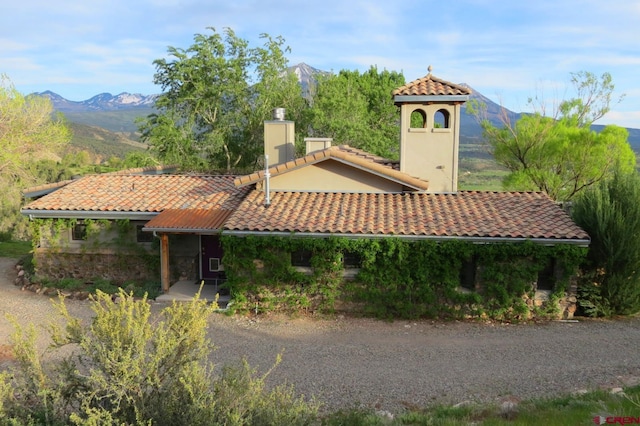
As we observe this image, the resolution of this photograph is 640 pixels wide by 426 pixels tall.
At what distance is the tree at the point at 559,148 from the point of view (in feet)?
79.5

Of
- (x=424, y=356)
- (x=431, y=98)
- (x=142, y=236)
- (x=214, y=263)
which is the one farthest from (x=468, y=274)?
(x=142, y=236)

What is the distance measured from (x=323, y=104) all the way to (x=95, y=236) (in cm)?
2192

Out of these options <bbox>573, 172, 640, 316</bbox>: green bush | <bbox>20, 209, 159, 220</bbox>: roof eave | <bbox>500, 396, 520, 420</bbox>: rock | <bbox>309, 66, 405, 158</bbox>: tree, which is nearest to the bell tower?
<bbox>573, 172, 640, 316</bbox>: green bush

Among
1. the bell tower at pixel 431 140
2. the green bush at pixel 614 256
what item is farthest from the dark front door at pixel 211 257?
the green bush at pixel 614 256

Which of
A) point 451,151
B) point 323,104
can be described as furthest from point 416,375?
point 323,104

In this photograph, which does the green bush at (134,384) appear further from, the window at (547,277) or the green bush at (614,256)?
the green bush at (614,256)

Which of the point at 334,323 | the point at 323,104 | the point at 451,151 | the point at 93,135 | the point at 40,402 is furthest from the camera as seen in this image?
the point at 93,135

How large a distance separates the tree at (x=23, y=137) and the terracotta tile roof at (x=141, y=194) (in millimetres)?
13994

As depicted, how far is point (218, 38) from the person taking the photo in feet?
130

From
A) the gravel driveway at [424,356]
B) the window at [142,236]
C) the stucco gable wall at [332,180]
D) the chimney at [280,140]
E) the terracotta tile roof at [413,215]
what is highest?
the chimney at [280,140]

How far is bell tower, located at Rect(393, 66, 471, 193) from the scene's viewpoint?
16031 mm

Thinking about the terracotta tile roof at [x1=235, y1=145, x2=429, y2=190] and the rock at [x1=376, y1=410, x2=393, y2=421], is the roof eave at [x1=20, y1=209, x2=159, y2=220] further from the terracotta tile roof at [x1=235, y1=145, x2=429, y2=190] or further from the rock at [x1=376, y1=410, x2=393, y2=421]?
the rock at [x1=376, y1=410, x2=393, y2=421]

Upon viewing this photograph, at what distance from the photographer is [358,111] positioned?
36.6m

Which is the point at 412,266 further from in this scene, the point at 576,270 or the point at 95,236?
the point at 95,236
